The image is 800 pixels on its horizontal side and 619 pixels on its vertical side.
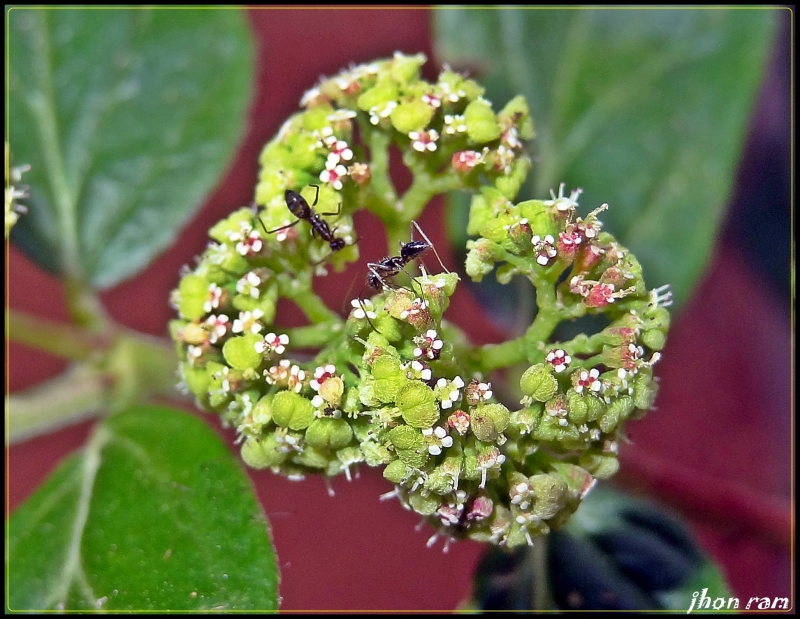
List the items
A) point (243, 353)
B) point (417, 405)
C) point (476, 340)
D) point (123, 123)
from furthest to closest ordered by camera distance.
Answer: point (476, 340) < point (123, 123) < point (243, 353) < point (417, 405)

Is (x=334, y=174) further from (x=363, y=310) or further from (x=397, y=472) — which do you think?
(x=397, y=472)

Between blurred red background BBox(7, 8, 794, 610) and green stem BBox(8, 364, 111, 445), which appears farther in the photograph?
blurred red background BBox(7, 8, 794, 610)

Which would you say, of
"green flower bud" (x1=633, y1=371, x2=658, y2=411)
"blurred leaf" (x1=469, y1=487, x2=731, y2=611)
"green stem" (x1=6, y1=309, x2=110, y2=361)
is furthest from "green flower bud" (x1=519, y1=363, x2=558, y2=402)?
"green stem" (x1=6, y1=309, x2=110, y2=361)

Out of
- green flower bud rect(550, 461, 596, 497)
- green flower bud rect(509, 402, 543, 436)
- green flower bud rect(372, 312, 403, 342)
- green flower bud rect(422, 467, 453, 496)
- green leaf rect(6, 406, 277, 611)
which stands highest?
green flower bud rect(372, 312, 403, 342)

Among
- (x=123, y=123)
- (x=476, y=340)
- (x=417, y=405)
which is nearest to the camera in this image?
(x=417, y=405)

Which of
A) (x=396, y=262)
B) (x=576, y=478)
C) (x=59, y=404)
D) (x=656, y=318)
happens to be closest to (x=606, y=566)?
(x=576, y=478)

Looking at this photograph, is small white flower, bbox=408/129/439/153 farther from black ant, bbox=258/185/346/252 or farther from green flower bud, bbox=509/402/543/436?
green flower bud, bbox=509/402/543/436
